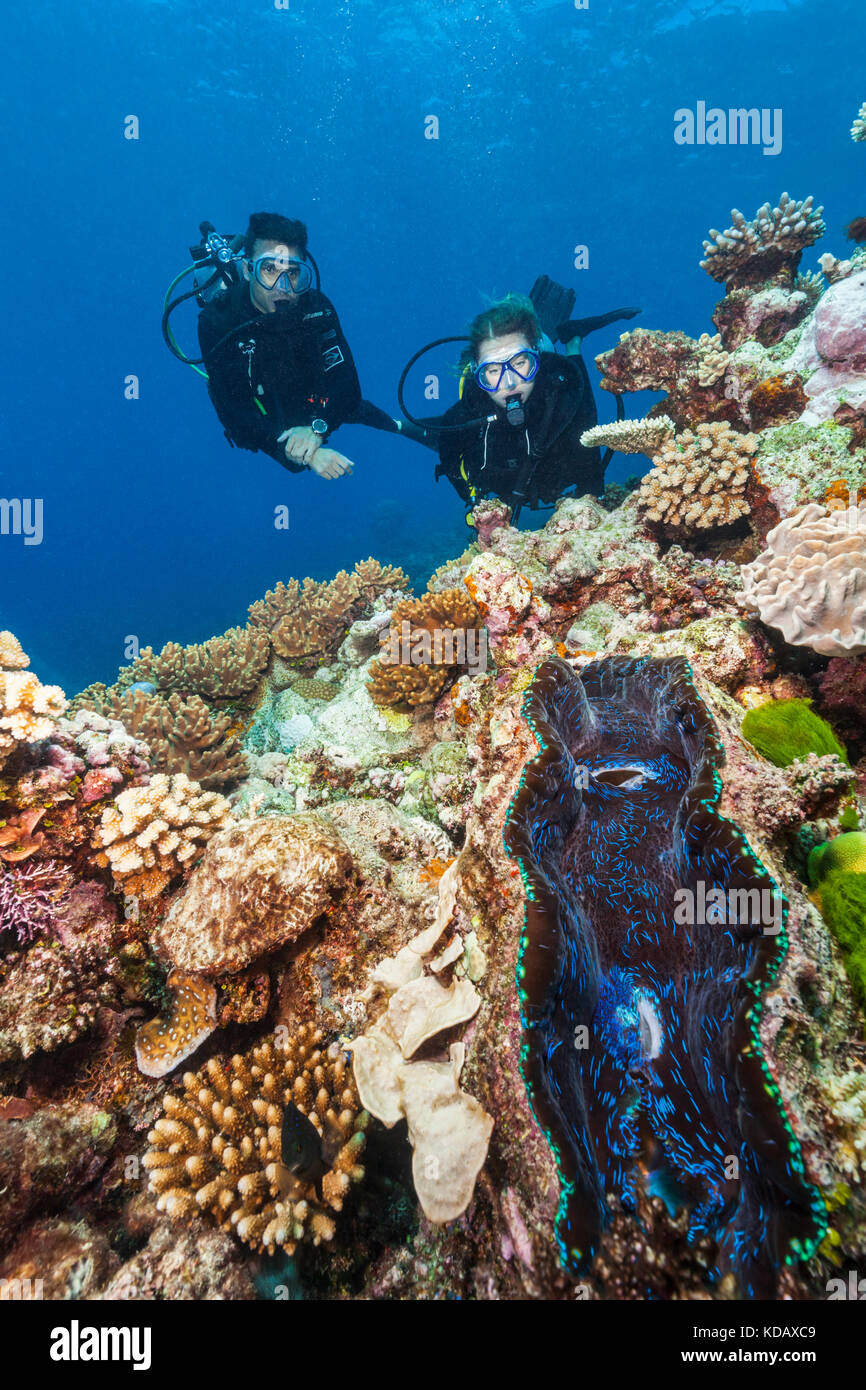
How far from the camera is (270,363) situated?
816 centimetres

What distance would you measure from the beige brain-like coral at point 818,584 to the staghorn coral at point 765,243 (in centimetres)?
507

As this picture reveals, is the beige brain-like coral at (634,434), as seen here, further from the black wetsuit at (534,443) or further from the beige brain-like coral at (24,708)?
the beige brain-like coral at (24,708)

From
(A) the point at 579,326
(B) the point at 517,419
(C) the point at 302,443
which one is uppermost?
(A) the point at 579,326

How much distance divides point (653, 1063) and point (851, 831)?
1.26 meters

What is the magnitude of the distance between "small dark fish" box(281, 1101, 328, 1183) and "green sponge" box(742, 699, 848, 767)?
2718 mm

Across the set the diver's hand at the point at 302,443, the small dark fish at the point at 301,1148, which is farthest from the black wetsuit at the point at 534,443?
the small dark fish at the point at 301,1148

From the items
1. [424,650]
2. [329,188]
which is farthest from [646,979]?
[329,188]

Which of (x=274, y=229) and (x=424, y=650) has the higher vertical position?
(x=274, y=229)

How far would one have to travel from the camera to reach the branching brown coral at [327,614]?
6.36 metres

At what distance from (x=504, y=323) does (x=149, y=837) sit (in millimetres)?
7149

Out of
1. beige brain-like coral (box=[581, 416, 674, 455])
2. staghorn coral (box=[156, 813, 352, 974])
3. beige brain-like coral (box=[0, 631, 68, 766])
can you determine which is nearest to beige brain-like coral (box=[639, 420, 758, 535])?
beige brain-like coral (box=[581, 416, 674, 455])

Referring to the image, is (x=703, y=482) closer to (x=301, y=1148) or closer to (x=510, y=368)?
(x=510, y=368)

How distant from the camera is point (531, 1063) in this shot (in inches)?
64.1

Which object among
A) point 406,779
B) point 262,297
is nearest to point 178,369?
point 262,297
